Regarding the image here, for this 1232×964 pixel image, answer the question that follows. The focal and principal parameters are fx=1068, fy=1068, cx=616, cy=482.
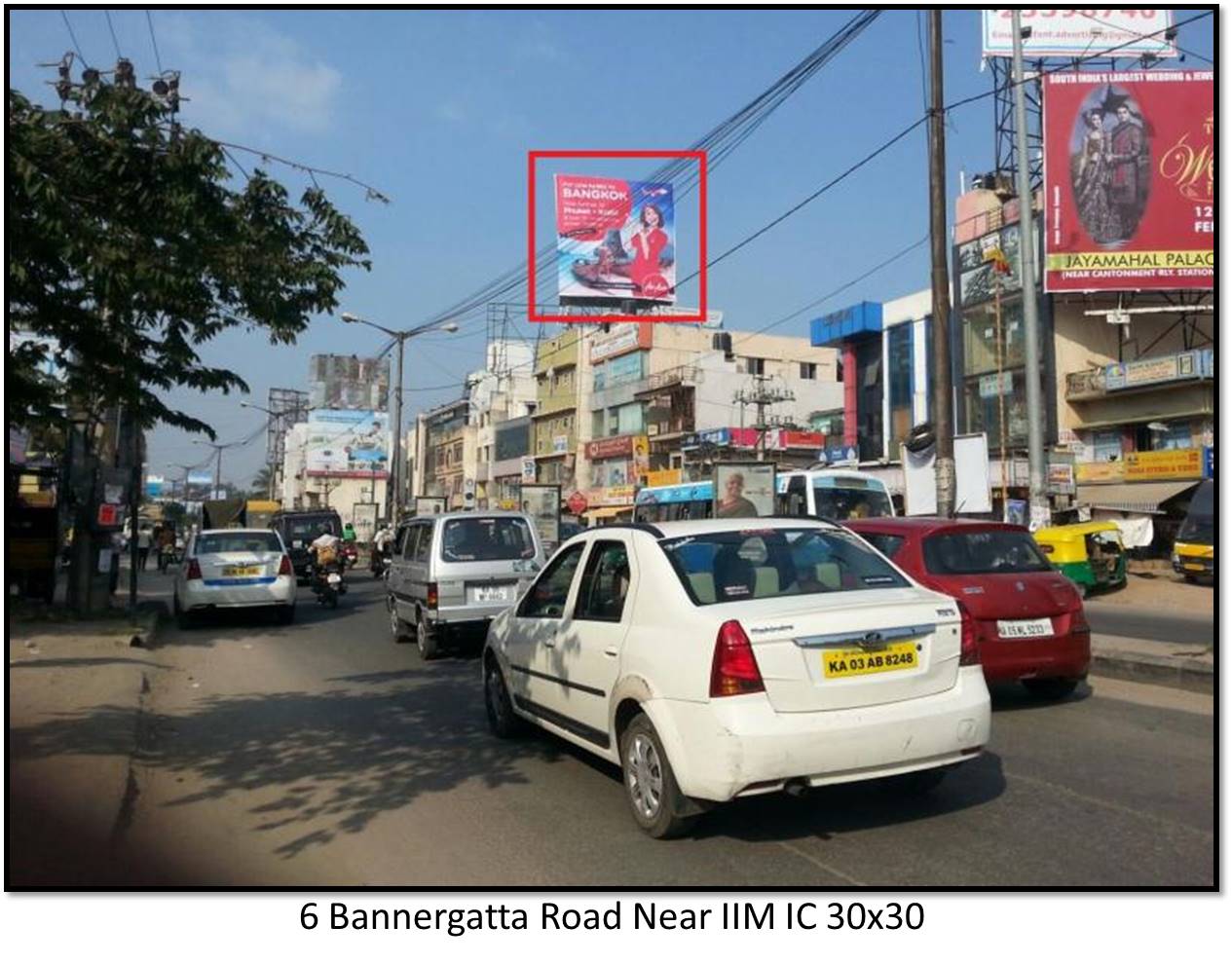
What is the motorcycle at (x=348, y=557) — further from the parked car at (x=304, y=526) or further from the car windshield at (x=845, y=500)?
the car windshield at (x=845, y=500)

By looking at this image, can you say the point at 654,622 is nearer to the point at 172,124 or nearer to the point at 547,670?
the point at 547,670

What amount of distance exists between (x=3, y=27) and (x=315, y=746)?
15.7ft

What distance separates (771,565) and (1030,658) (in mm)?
3198

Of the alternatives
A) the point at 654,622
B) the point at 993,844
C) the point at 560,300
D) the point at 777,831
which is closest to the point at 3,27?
the point at 654,622

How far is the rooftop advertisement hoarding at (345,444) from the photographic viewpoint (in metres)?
93.1

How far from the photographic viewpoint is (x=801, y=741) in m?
4.62

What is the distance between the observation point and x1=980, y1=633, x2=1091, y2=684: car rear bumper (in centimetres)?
760

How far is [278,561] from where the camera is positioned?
1667 cm

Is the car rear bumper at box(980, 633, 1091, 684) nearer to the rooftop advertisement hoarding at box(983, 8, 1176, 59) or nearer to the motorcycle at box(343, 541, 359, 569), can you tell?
the motorcycle at box(343, 541, 359, 569)

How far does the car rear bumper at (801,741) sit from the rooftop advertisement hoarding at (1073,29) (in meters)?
35.8

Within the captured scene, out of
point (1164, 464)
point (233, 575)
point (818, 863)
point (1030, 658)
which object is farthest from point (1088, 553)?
point (818, 863)

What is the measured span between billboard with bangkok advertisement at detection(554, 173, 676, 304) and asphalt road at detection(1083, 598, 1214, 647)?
80.6ft

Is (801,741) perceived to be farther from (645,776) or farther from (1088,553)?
(1088,553)

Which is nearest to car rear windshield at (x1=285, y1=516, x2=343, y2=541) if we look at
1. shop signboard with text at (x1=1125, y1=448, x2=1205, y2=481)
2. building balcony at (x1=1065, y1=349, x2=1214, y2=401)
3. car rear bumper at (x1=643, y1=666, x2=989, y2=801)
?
shop signboard with text at (x1=1125, y1=448, x2=1205, y2=481)
